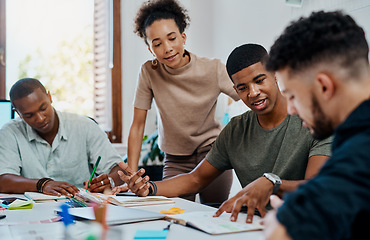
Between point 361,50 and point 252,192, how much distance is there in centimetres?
58

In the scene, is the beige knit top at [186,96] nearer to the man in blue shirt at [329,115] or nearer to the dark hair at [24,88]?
the dark hair at [24,88]

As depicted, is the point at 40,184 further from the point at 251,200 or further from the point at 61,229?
the point at 251,200

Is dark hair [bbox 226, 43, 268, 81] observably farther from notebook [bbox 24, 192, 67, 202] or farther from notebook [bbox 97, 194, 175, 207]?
notebook [bbox 24, 192, 67, 202]

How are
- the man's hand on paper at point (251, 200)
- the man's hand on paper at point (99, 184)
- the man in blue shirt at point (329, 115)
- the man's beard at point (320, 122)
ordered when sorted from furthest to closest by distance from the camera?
1. the man's hand on paper at point (99, 184)
2. the man's hand on paper at point (251, 200)
3. the man's beard at point (320, 122)
4. the man in blue shirt at point (329, 115)

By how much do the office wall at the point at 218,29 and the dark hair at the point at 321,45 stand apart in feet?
6.17

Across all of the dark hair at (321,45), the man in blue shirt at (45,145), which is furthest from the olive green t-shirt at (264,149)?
the dark hair at (321,45)

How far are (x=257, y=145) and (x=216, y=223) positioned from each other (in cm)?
55

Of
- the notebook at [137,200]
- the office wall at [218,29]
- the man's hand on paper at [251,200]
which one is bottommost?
the notebook at [137,200]

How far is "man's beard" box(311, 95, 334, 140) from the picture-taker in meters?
0.76

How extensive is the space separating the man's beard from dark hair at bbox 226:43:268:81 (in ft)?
2.54

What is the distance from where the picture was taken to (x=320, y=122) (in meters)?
0.77

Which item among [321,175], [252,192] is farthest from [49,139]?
[321,175]

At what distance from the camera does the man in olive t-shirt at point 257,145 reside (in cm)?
149

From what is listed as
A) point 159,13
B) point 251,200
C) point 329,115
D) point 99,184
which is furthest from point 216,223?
point 159,13
